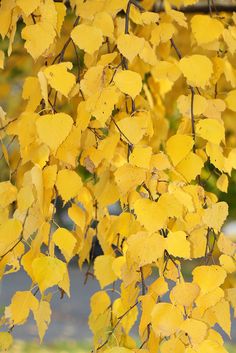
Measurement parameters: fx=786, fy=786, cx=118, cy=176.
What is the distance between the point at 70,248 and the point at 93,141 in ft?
0.80

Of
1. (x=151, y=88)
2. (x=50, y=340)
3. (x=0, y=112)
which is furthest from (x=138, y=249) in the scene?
(x=50, y=340)

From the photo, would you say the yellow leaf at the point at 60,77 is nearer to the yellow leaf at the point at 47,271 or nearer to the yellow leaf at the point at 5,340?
the yellow leaf at the point at 47,271

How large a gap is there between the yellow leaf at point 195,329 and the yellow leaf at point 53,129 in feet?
0.99

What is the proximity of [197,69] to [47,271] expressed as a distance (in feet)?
1.27

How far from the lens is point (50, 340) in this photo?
4852mm

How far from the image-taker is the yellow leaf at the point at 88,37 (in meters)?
1.16

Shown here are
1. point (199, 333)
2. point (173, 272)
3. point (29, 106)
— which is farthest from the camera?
point (29, 106)

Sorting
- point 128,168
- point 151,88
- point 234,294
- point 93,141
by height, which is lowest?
point 151,88

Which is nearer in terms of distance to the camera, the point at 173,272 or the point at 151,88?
the point at 173,272

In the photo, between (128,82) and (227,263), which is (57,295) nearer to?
(227,263)

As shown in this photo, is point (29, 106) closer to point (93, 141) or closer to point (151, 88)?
point (93, 141)

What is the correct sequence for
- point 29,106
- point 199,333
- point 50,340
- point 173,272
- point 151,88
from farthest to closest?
1. point 50,340
2. point 151,88
3. point 29,106
4. point 173,272
5. point 199,333

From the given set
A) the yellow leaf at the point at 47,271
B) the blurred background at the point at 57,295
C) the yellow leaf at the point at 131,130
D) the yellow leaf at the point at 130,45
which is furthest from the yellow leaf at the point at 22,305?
the blurred background at the point at 57,295

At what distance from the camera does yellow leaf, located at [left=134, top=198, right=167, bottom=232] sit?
1.07m
